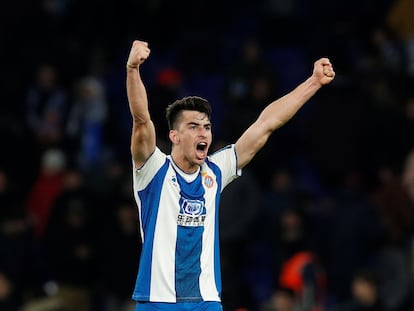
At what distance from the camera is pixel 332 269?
1363 cm

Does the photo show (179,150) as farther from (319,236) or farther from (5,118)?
(5,118)

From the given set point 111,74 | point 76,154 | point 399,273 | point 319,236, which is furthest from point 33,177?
point 399,273

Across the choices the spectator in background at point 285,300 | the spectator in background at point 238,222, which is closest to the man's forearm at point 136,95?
the spectator in background at point 285,300

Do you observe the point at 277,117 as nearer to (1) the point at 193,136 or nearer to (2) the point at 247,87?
(1) the point at 193,136

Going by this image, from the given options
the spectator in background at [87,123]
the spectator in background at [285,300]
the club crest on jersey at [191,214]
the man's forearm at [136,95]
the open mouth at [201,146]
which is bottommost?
the spectator in background at [285,300]

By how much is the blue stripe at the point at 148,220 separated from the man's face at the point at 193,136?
0.17 m

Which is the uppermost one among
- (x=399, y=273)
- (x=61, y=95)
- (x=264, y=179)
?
(x=61, y=95)

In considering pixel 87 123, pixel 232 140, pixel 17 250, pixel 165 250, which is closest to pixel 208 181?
pixel 165 250

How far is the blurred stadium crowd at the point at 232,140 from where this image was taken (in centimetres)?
1351

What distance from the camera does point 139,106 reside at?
7.63 m

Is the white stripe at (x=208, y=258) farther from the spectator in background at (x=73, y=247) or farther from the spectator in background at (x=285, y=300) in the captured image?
the spectator in background at (x=73, y=247)

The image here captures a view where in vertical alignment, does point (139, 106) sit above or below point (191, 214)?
above

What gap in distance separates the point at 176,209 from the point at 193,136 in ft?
1.54

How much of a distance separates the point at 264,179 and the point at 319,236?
50.5 inches
